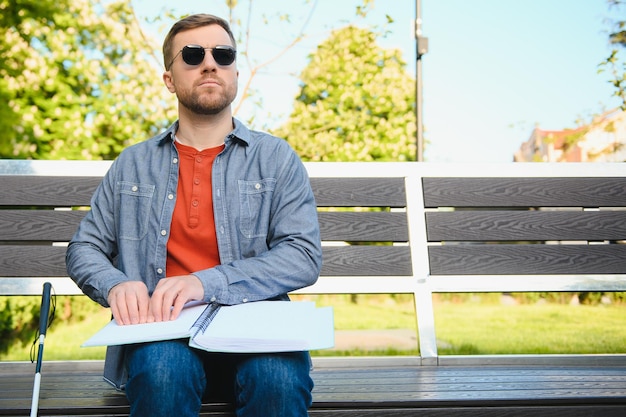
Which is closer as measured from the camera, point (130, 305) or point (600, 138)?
point (130, 305)

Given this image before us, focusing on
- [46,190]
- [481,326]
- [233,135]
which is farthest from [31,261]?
[481,326]

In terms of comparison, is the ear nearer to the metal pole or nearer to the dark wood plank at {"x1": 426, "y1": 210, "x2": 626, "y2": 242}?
the dark wood plank at {"x1": 426, "y1": 210, "x2": 626, "y2": 242}

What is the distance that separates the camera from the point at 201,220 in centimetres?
250

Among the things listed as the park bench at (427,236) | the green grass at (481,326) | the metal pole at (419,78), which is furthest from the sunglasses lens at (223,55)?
the metal pole at (419,78)

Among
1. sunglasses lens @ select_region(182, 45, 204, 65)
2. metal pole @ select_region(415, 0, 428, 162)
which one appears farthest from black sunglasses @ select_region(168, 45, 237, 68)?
metal pole @ select_region(415, 0, 428, 162)

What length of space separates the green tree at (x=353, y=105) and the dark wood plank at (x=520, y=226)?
28.7 feet

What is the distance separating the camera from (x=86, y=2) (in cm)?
1089

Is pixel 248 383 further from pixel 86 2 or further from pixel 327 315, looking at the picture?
pixel 86 2

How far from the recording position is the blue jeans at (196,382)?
1890 mm

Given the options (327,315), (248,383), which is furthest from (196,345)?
(327,315)

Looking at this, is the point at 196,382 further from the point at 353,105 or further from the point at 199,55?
the point at 353,105

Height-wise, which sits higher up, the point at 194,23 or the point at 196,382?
the point at 194,23

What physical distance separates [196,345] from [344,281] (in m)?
1.75

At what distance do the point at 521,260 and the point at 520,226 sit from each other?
19cm
